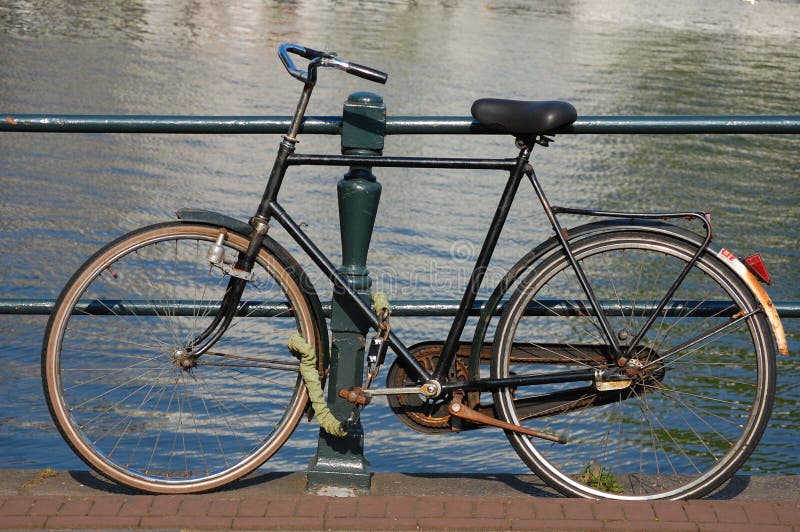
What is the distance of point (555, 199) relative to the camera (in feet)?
42.5

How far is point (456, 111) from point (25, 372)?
11.6 meters

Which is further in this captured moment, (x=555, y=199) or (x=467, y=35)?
(x=467, y=35)

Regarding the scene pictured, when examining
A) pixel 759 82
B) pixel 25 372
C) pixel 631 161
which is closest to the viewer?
pixel 25 372

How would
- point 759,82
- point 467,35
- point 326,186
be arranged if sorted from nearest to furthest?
point 326,186 < point 759,82 < point 467,35

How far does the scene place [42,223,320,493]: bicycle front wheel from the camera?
361 centimetres

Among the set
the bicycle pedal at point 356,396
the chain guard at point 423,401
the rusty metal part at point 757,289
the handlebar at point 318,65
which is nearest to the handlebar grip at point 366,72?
the handlebar at point 318,65

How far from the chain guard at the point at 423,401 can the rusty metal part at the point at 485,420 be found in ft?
0.21

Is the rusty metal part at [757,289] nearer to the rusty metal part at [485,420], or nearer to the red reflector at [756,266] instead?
the red reflector at [756,266]

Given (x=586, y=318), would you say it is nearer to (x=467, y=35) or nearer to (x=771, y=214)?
(x=771, y=214)

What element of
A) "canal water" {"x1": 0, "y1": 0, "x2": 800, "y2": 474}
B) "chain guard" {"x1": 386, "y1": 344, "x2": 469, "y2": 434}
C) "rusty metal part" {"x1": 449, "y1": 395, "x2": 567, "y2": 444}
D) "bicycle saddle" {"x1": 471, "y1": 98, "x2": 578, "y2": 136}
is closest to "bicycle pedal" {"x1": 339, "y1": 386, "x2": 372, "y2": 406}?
"chain guard" {"x1": 386, "y1": 344, "x2": 469, "y2": 434}

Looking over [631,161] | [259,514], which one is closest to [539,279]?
[259,514]

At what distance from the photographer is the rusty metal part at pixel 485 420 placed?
3672 mm

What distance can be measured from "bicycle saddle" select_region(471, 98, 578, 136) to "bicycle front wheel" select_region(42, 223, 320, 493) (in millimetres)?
799

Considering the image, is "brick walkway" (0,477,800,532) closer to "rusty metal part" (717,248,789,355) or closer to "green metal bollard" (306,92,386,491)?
"green metal bollard" (306,92,386,491)
